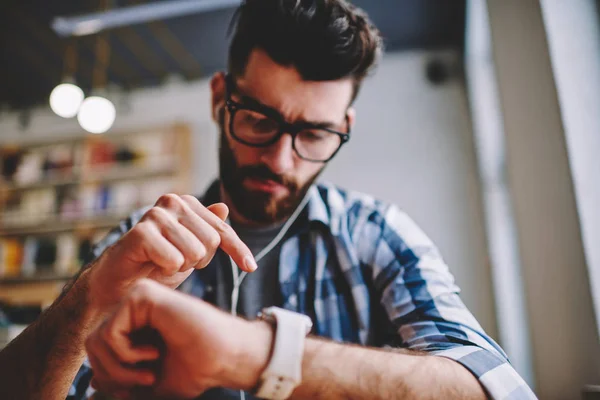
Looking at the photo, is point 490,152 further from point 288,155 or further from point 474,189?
point 288,155

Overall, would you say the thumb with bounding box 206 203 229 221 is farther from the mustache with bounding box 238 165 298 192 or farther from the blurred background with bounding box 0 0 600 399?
the blurred background with bounding box 0 0 600 399

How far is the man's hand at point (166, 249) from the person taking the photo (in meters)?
0.71

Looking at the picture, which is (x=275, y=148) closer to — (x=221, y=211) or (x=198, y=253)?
(x=221, y=211)

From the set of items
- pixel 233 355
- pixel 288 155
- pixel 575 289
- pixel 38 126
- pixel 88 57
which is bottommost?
pixel 575 289

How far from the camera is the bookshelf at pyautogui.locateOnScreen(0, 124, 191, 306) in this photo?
14.7 ft

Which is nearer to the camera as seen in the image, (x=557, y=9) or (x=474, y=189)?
(x=557, y=9)

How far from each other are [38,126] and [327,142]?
17.3ft

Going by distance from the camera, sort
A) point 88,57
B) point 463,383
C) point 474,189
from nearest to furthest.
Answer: point 463,383 < point 474,189 < point 88,57

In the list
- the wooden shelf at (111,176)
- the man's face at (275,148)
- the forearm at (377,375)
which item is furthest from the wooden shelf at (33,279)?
the forearm at (377,375)

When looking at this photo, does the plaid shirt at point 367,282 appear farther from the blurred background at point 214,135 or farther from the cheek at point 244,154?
the blurred background at point 214,135

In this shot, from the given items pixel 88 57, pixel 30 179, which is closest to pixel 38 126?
pixel 30 179

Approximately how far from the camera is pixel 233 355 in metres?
0.56

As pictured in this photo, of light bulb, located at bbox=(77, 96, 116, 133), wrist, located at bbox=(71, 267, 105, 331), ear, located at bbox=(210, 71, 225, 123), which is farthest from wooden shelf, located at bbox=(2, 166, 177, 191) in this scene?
wrist, located at bbox=(71, 267, 105, 331)

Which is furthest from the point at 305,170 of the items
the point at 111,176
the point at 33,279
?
the point at 33,279
